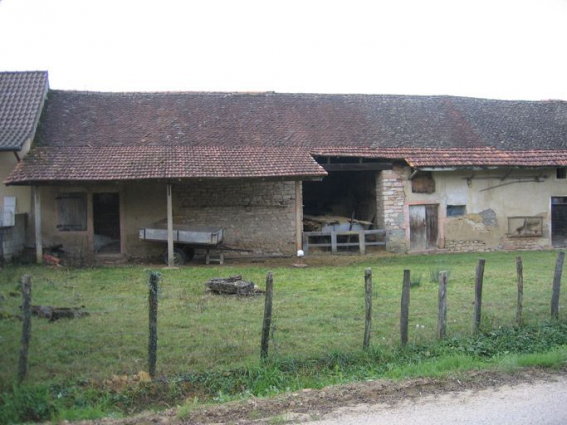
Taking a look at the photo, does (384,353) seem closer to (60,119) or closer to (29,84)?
(60,119)

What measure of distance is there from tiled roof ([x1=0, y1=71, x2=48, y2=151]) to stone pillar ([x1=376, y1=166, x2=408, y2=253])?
1134 centimetres

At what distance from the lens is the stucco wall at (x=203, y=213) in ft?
56.5

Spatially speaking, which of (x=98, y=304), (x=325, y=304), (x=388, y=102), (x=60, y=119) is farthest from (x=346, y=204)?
(x=98, y=304)

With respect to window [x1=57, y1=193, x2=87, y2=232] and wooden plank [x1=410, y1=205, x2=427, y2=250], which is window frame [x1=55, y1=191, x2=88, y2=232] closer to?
window [x1=57, y1=193, x2=87, y2=232]

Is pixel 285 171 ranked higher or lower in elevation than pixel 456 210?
higher

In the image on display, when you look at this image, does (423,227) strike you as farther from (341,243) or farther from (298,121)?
(298,121)

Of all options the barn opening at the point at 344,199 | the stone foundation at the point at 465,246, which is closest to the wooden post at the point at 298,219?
the barn opening at the point at 344,199

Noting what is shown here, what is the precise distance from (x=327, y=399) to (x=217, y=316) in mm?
3723

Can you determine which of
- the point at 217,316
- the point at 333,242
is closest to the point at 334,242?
the point at 333,242

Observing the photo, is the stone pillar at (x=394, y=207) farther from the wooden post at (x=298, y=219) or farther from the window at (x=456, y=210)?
the wooden post at (x=298, y=219)

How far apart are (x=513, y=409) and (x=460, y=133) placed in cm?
1648

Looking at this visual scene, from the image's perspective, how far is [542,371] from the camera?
6.76 m

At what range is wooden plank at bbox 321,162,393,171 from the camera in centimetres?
1864

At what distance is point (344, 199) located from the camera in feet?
75.0
